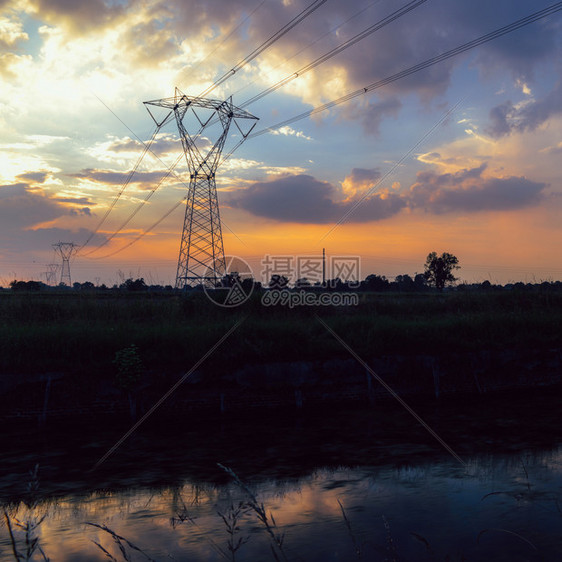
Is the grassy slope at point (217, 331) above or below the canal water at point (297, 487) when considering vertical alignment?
above

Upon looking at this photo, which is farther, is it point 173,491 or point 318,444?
point 318,444

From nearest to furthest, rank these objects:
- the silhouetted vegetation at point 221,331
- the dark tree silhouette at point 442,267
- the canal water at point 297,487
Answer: the canal water at point 297,487 < the silhouetted vegetation at point 221,331 < the dark tree silhouette at point 442,267

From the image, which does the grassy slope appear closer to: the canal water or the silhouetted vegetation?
the silhouetted vegetation

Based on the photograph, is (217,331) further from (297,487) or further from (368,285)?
(368,285)

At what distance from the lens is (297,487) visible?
29.0 ft

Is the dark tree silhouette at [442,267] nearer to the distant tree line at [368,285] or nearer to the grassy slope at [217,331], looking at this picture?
the distant tree line at [368,285]

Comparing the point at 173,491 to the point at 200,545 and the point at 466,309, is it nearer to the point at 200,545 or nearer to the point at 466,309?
the point at 200,545

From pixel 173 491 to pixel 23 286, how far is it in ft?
168

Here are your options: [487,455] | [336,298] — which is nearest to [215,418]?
[487,455]

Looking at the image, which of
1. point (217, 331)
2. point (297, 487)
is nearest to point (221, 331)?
point (217, 331)

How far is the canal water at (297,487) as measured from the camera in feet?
21.5

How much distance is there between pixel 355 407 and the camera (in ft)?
48.5

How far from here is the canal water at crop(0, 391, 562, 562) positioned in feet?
21.5

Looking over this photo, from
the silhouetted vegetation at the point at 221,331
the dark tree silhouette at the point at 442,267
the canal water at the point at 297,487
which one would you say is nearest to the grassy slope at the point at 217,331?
the silhouetted vegetation at the point at 221,331
